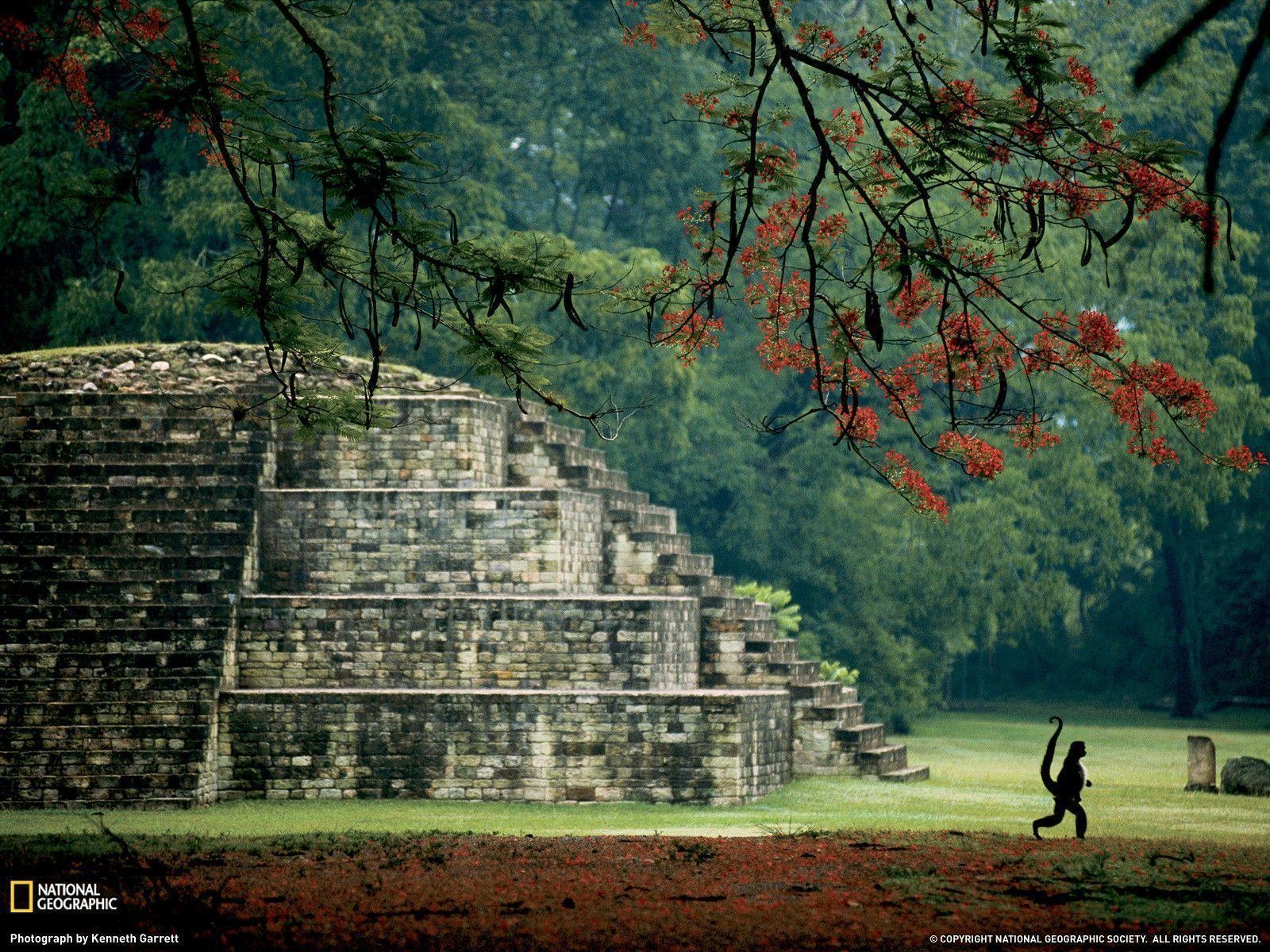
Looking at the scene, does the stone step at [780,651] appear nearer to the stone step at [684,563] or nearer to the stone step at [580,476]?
the stone step at [684,563]

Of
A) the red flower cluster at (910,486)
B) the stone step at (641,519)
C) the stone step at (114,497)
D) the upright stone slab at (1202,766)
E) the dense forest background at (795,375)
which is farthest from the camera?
the dense forest background at (795,375)

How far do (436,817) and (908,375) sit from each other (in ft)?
19.2

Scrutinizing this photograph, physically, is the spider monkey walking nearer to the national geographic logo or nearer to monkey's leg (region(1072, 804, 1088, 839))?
monkey's leg (region(1072, 804, 1088, 839))

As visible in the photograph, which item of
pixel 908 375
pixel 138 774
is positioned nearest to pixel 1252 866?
pixel 908 375

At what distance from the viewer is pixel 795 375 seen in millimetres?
32562

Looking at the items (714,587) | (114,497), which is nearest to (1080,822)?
(714,587)

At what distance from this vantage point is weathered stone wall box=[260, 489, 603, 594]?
1719 centimetres

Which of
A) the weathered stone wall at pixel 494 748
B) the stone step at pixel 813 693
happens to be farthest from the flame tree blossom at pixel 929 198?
the stone step at pixel 813 693

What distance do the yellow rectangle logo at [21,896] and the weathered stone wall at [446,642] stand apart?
718 centimetres

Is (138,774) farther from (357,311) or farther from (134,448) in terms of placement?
(357,311)

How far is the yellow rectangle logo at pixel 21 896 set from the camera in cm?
843

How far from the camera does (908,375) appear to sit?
11047 millimetres

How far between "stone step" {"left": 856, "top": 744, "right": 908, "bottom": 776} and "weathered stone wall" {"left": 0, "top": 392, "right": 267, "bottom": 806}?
7.07m

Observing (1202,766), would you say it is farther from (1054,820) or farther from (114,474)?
(114,474)
